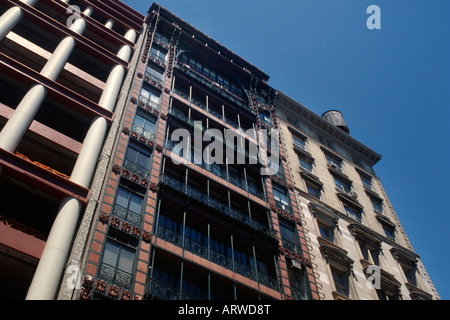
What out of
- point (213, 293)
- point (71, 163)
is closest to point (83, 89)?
point (71, 163)

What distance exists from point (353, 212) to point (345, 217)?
293cm

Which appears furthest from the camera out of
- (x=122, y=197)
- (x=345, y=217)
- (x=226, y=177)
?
(x=345, y=217)

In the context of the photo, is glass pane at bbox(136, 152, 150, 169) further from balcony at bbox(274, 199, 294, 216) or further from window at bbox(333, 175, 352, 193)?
window at bbox(333, 175, 352, 193)

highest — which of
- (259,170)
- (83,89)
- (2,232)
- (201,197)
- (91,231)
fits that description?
(83,89)

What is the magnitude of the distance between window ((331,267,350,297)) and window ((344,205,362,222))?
812 cm

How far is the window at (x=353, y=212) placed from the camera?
117 feet

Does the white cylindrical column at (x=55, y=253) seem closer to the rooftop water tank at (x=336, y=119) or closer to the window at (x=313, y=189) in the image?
the window at (x=313, y=189)

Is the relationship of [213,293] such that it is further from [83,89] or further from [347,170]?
[347,170]

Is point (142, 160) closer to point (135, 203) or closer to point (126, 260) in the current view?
point (135, 203)

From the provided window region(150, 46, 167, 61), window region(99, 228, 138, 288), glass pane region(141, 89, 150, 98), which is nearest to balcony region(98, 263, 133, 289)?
window region(99, 228, 138, 288)

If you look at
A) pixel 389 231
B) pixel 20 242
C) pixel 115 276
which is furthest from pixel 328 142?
pixel 20 242

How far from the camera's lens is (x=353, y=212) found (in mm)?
36250
